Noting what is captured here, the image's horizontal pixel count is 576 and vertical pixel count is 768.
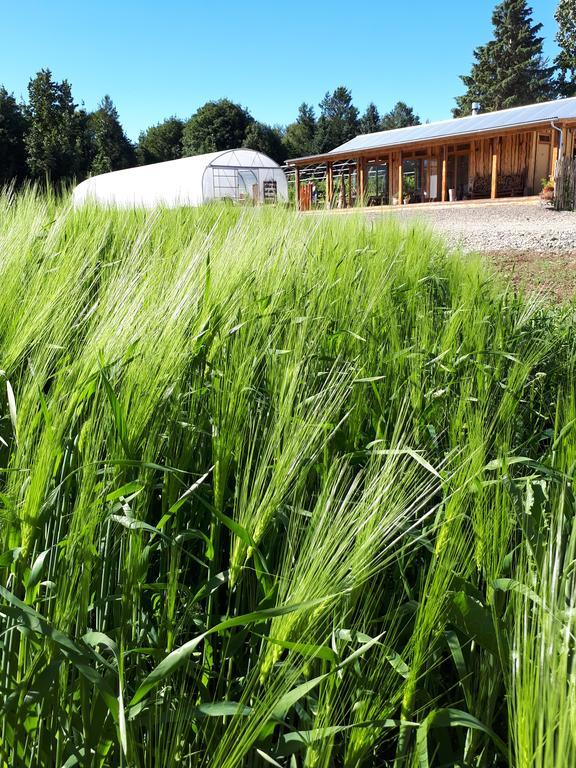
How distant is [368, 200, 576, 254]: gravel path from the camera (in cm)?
645

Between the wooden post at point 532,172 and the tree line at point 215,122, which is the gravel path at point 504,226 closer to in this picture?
the wooden post at point 532,172

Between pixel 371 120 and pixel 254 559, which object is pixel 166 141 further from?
pixel 254 559

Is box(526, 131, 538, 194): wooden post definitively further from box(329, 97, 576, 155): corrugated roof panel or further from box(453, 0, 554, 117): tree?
box(453, 0, 554, 117): tree

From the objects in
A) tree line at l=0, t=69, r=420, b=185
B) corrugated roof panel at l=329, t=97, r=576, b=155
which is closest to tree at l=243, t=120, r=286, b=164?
tree line at l=0, t=69, r=420, b=185

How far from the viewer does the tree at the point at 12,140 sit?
43781 mm

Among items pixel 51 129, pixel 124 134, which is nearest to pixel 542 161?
pixel 51 129

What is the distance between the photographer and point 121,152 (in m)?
58.2

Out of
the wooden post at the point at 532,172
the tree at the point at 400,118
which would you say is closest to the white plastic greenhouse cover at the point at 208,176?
the wooden post at the point at 532,172

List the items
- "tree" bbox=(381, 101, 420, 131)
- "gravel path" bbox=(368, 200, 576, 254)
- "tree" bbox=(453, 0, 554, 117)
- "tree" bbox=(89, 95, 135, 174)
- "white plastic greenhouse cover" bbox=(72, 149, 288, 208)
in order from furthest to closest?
"tree" bbox=(381, 101, 420, 131) → "tree" bbox=(89, 95, 135, 174) → "tree" bbox=(453, 0, 554, 117) → "white plastic greenhouse cover" bbox=(72, 149, 288, 208) → "gravel path" bbox=(368, 200, 576, 254)

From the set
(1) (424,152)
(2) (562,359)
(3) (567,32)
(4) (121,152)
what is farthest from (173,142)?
(2) (562,359)

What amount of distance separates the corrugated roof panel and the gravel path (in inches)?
131

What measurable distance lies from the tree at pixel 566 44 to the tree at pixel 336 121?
71.5 feet

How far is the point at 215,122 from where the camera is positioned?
196ft

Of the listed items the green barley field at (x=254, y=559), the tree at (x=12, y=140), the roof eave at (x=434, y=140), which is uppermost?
the tree at (x=12, y=140)
